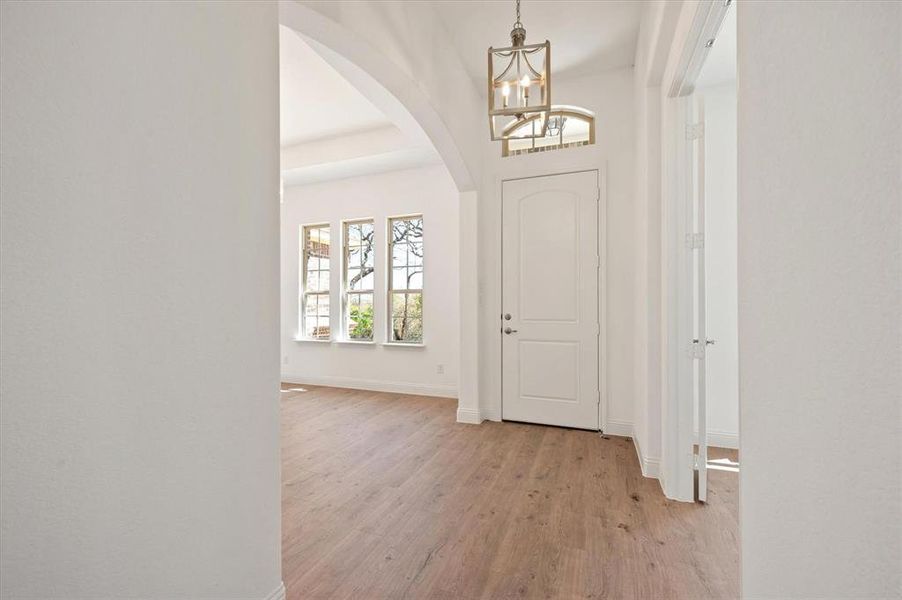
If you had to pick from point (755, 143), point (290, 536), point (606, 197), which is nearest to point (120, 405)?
point (290, 536)

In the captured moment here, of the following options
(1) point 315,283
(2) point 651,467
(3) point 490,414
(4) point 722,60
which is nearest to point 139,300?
(2) point 651,467

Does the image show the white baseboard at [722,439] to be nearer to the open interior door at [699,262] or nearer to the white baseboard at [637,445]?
the white baseboard at [637,445]

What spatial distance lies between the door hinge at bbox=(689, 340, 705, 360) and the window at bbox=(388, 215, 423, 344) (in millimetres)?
3462

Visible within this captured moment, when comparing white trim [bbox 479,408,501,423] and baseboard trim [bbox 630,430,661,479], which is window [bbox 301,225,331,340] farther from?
A: baseboard trim [bbox 630,430,661,479]

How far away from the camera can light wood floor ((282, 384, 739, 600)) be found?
1.63 meters

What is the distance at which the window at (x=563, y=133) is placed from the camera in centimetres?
369

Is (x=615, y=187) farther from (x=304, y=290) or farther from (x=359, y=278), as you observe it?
(x=304, y=290)

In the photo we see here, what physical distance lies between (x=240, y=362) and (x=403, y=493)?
5.03ft

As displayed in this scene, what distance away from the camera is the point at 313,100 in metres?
4.11

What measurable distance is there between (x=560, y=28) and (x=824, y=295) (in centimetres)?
314

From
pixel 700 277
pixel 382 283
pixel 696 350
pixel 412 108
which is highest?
pixel 412 108

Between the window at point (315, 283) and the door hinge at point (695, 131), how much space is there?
15.9 feet

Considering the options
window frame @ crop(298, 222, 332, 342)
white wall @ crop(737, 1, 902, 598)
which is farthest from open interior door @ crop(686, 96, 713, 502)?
window frame @ crop(298, 222, 332, 342)

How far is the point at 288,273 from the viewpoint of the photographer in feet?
19.9
